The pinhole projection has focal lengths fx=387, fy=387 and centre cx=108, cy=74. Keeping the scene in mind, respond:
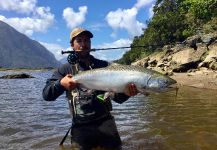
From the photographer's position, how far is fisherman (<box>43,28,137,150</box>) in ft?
23.5

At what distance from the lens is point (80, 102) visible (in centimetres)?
720

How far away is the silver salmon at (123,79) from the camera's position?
20.0 ft

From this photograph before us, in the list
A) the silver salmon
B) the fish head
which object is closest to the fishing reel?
the silver salmon

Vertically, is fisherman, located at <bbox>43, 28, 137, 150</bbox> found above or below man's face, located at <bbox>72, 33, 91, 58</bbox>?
below

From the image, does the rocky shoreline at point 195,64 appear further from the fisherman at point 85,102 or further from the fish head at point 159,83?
the fish head at point 159,83

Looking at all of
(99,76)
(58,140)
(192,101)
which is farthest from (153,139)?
(192,101)

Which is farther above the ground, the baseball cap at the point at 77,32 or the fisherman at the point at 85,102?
the baseball cap at the point at 77,32

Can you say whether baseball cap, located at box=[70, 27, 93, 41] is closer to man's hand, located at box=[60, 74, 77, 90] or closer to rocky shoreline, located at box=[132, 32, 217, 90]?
man's hand, located at box=[60, 74, 77, 90]

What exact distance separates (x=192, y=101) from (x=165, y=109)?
11.5 feet

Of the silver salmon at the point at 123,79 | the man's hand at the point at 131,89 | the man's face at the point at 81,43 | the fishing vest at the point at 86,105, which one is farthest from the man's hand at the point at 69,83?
the man's hand at the point at 131,89

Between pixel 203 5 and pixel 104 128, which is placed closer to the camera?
pixel 104 128

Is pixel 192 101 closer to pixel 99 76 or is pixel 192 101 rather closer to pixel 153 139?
pixel 153 139

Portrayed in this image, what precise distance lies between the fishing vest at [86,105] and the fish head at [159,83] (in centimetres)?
130

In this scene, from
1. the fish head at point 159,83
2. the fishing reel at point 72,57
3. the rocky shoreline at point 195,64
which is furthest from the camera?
the rocky shoreline at point 195,64
